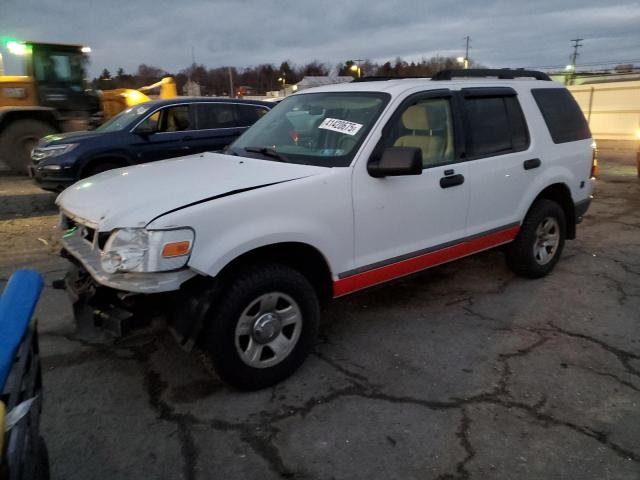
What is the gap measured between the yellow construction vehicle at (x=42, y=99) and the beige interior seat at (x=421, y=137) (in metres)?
10.4

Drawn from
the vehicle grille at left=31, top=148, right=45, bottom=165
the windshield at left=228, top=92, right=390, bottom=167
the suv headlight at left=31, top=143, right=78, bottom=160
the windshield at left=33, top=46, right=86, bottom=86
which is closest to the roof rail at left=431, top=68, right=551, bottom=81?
the windshield at left=228, top=92, right=390, bottom=167

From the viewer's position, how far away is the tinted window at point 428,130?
143 inches

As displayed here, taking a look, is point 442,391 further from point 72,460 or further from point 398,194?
point 72,460

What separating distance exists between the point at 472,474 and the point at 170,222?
198cm

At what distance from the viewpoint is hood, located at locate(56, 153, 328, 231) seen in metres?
2.77

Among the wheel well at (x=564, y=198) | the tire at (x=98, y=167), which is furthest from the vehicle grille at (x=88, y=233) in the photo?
the tire at (x=98, y=167)

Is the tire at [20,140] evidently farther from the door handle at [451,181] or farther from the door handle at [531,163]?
the door handle at [531,163]

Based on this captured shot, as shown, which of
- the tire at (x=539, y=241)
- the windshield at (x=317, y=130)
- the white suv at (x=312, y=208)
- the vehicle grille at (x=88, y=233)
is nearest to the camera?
the white suv at (x=312, y=208)

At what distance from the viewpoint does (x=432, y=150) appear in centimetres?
385

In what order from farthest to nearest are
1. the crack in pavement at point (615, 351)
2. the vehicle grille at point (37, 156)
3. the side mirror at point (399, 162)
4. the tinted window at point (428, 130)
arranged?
the vehicle grille at point (37, 156)
the tinted window at point (428, 130)
the crack in pavement at point (615, 351)
the side mirror at point (399, 162)

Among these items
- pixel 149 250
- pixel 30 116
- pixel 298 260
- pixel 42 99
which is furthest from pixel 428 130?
pixel 42 99

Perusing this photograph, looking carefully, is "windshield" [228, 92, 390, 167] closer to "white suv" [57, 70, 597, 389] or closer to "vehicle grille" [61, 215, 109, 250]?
"white suv" [57, 70, 597, 389]

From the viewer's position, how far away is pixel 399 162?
125 inches

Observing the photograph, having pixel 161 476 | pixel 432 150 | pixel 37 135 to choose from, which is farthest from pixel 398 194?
pixel 37 135
